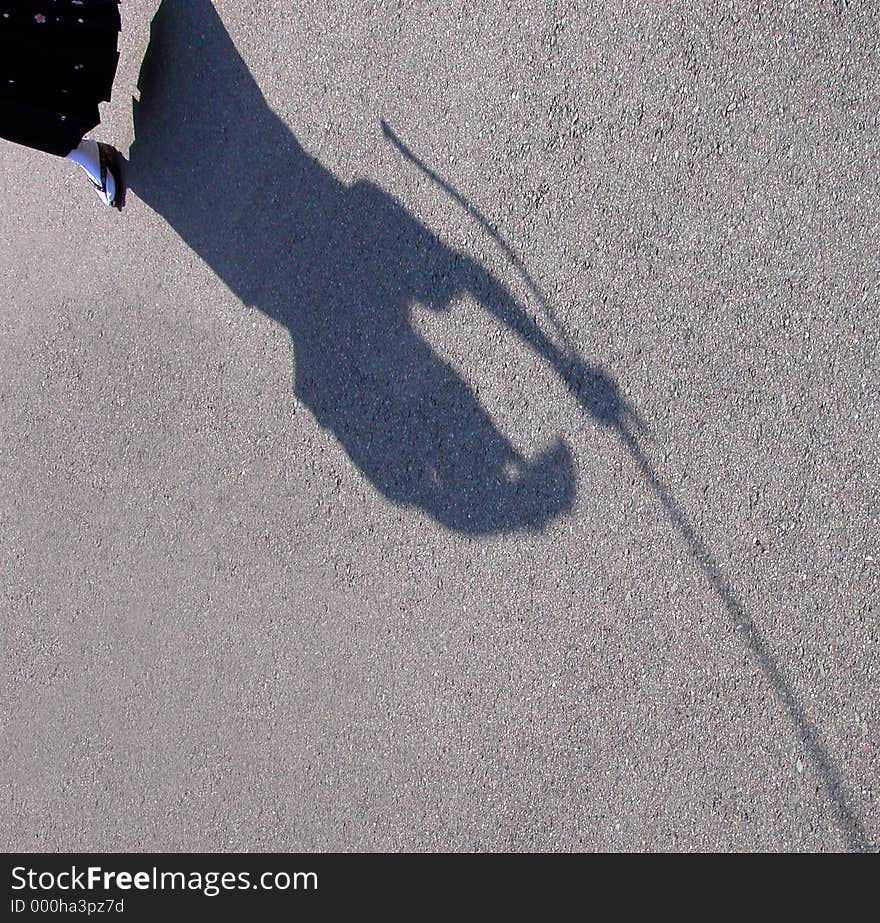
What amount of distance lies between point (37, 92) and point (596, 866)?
148 inches

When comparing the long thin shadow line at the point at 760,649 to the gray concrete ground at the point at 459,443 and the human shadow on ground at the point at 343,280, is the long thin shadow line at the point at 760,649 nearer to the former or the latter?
the gray concrete ground at the point at 459,443

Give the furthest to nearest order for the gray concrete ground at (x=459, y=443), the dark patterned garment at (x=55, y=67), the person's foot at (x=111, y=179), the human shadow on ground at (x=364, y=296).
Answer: the person's foot at (x=111, y=179), the dark patterned garment at (x=55, y=67), the human shadow on ground at (x=364, y=296), the gray concrete ground at (x=459, y=443)

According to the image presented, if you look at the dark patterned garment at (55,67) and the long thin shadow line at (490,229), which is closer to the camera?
the long thin shadow line at (490,229)

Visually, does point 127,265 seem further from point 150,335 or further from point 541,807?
point 541,807

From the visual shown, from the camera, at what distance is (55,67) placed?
4246mm

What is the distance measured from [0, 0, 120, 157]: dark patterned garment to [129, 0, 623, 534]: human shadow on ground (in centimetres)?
28

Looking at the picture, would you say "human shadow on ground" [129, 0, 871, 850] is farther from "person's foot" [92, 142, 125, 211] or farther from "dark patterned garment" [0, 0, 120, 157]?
"dark patterned garment" [0, 0, 120, 157]

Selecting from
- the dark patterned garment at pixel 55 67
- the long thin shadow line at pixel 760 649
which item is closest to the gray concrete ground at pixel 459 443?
the long thin shadow line at pixel 760 649

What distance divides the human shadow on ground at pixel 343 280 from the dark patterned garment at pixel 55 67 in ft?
0.91

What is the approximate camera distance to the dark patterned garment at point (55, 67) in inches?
161

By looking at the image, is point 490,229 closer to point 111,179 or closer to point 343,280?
point 343,280

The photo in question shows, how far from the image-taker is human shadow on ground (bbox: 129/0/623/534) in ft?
11.4

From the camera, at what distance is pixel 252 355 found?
13.5 feet

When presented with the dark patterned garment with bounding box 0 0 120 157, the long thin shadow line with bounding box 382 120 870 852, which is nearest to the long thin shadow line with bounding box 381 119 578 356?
the long thin shadow line with bounding box 382 120 870 852
